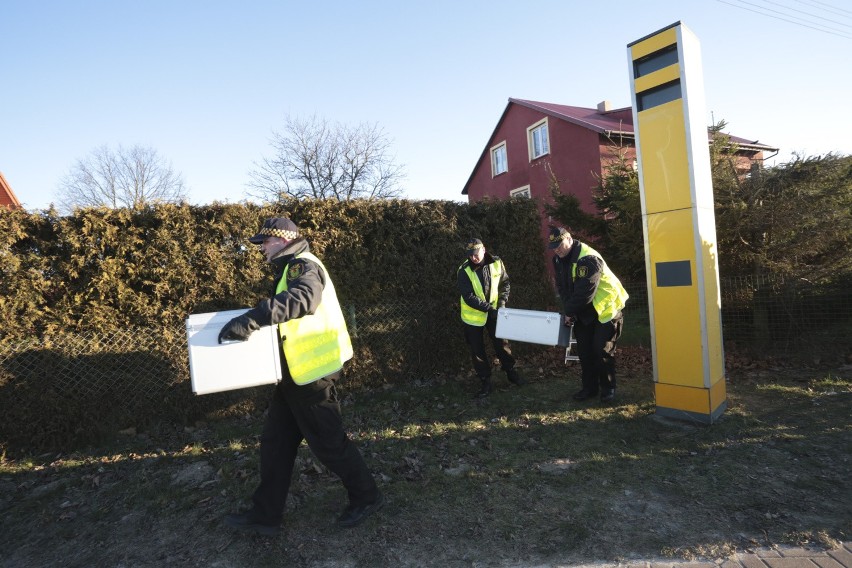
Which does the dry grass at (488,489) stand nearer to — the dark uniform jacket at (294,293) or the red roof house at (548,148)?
the dark uniform jacket at (294,293)

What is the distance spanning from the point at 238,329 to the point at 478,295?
3492mm

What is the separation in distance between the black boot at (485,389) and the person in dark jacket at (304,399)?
2.68 metres

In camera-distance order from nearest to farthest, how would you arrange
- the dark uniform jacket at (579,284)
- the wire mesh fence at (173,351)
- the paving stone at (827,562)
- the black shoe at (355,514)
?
the paving stone at (827,562)
the black shoe at (355,514)
the wire mesh fence at (173,351)
the dark uniform jacket at (579,284)

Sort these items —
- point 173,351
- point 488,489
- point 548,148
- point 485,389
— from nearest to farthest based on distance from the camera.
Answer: point 488,489
point 173,351
point 485,389
point 548,148

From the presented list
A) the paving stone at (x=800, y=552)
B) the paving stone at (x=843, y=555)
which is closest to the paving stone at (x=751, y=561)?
the paving stone at (x=800, y=552)

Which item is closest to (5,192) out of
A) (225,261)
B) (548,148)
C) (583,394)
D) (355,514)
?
(225,261)

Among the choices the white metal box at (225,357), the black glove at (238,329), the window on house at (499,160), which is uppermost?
the window on house at (499,160)

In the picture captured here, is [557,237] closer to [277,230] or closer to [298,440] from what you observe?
[277,230]

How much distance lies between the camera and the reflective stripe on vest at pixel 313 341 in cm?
302

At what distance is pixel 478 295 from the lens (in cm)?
572

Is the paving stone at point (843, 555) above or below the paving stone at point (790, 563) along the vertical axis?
below

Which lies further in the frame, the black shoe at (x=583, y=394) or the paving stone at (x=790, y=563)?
the black shoe at (x=583, y=394)

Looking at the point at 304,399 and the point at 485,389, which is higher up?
the point at 304,399

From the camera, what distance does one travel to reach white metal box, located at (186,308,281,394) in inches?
126
